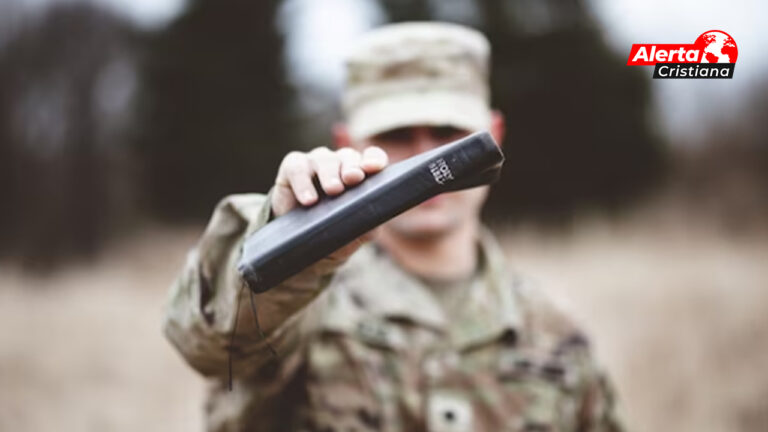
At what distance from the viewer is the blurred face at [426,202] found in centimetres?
242

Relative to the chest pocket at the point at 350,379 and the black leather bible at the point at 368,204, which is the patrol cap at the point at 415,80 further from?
the black leather bible at the point at 368,204

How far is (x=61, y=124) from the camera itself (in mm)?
A: 14234

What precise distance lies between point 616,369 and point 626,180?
29.0ft

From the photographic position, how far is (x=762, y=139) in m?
13.6

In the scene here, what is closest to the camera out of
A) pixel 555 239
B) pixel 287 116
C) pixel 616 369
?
pixel 616 369

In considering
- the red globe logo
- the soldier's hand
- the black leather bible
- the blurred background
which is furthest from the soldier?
the blurred background

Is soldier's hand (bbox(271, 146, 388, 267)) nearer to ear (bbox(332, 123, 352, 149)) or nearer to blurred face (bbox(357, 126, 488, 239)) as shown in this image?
blurred face (bbox(357, 126, 488, 239))

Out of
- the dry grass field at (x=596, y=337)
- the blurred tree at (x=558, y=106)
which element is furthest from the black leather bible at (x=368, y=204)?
the blurred tree at (x=558, y=106)

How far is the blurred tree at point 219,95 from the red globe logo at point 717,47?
37.4ft

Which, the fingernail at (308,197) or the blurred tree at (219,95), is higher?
the fingernail at (308,197)

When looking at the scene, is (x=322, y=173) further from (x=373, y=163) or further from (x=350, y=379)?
(x=350, y=379)

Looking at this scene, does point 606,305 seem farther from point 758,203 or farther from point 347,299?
point 758,203

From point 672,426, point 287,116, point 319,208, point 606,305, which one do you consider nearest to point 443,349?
point 319,208

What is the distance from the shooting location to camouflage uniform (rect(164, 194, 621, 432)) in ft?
5.65
